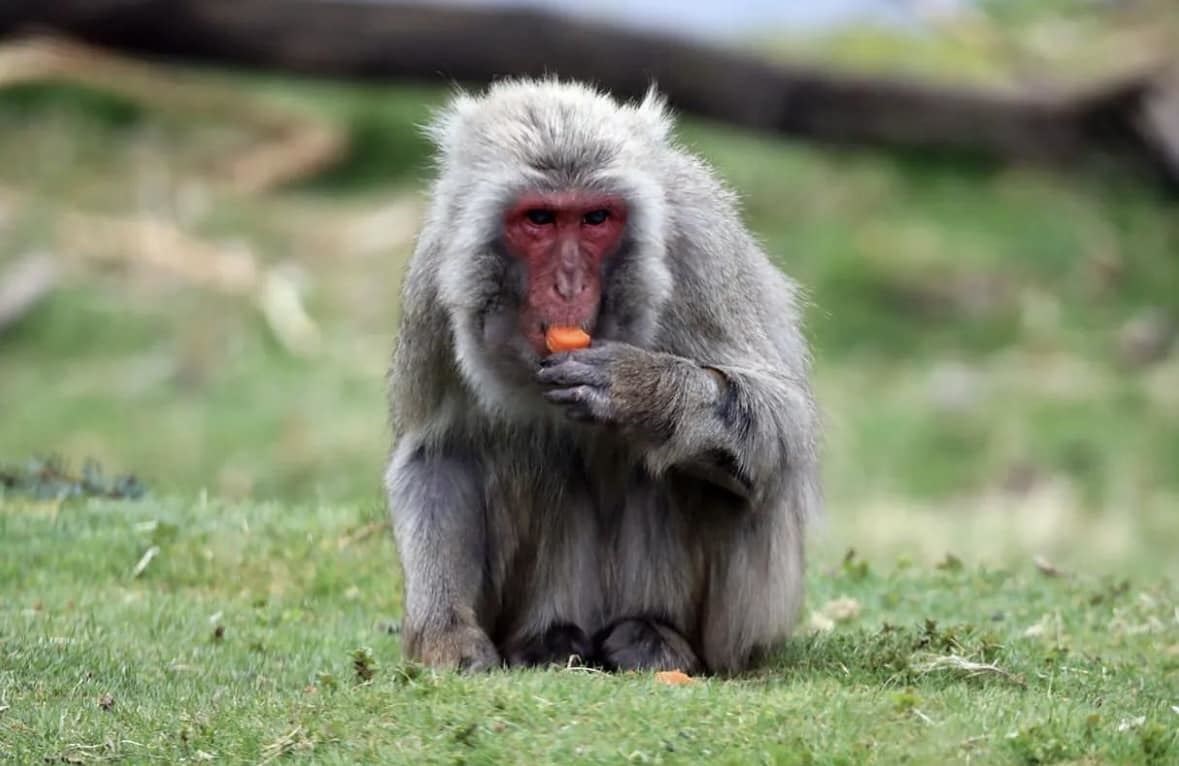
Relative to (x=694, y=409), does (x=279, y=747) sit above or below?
below

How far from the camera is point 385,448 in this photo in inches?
581

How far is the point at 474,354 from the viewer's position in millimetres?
6652

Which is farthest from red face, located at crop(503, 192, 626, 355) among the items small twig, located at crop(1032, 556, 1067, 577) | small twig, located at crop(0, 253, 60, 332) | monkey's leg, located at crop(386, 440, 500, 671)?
small twig, located at crop(0, 253, 60, 332)

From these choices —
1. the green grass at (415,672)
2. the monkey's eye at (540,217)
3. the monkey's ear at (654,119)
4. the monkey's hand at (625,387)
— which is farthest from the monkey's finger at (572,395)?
the monkey's ear at (654,119)

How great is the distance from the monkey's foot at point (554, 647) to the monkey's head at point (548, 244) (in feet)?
2.90

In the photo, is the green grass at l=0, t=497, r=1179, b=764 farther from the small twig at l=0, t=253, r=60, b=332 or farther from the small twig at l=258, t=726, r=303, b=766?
the small twig at l=0, t=253, r=60, b=332

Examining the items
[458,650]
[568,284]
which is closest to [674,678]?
[458,650]

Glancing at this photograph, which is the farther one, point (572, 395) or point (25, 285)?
point (25, 285)

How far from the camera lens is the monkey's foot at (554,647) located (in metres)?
7.00

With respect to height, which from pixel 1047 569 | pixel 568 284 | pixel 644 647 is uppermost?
pixel 568 284

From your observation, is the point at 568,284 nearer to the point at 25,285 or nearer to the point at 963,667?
the point at 963,667

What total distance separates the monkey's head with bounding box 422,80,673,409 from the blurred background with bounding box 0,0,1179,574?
25.1 ft

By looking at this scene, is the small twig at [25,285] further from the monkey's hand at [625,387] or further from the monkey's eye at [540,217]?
the monkey's hand at [625,387]

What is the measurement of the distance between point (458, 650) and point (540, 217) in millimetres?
1524
